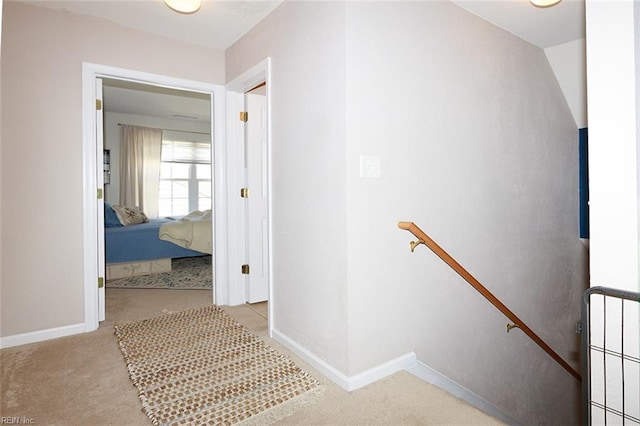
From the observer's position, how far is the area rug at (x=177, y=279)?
4.06m

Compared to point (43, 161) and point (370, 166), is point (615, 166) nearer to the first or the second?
point (370, 166)

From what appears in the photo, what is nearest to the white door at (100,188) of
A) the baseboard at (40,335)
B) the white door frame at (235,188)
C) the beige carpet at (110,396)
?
the baseboard at (40,335)

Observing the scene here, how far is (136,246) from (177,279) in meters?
0.70

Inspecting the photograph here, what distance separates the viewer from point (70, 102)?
2621 millimetres

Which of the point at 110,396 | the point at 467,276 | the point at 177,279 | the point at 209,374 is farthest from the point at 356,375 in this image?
the point at 177,279

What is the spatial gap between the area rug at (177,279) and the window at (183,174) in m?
2.61

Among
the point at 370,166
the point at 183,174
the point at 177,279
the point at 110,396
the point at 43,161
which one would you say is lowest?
the point at 110,396

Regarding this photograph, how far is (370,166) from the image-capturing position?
→ 2006 millimetres

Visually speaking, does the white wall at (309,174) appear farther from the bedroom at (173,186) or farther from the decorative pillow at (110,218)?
the decorative pillow at (110,218)

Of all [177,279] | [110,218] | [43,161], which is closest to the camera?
[43,161]

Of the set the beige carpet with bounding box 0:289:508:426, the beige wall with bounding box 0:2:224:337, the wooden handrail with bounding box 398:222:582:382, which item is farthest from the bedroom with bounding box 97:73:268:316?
the wooden handrail with bounding box 398:222:582:382

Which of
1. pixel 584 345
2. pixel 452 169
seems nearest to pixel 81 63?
pixel 452 169

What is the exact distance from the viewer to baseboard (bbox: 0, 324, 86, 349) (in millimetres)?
2424

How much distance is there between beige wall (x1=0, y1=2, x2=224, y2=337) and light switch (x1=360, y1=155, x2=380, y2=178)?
84.6 inches
